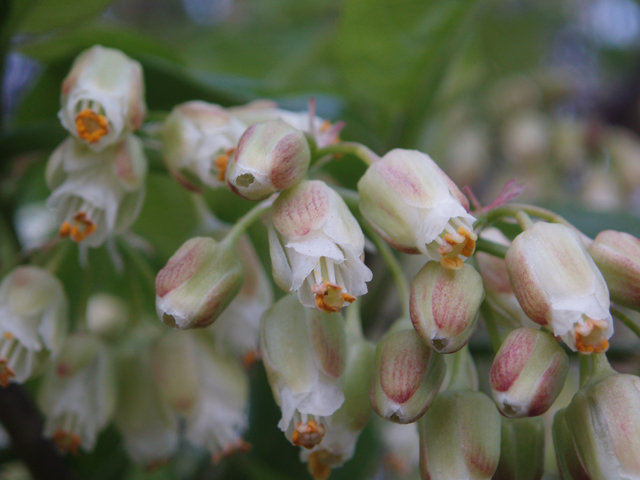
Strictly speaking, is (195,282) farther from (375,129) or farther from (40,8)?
(375,129)

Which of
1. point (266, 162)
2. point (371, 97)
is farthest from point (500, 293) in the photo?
point (371, 97)

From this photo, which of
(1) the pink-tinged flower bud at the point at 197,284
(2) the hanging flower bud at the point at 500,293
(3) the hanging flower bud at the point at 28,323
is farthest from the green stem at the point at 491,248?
(3) the hanging flower bud at the point at 28,323

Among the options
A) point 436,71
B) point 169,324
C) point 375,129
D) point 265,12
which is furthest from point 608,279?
point 265,12

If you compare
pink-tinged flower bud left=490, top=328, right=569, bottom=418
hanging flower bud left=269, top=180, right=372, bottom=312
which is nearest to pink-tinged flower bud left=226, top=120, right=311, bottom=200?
hanging flower bud left=269, top=180, right=372, bottom=312

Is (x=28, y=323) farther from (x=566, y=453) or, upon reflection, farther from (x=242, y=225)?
(x=566, y=453)

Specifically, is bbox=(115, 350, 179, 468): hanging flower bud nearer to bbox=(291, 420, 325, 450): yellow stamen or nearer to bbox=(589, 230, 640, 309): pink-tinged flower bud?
bbox=(291, 420, 325, 450): yellow stamen
